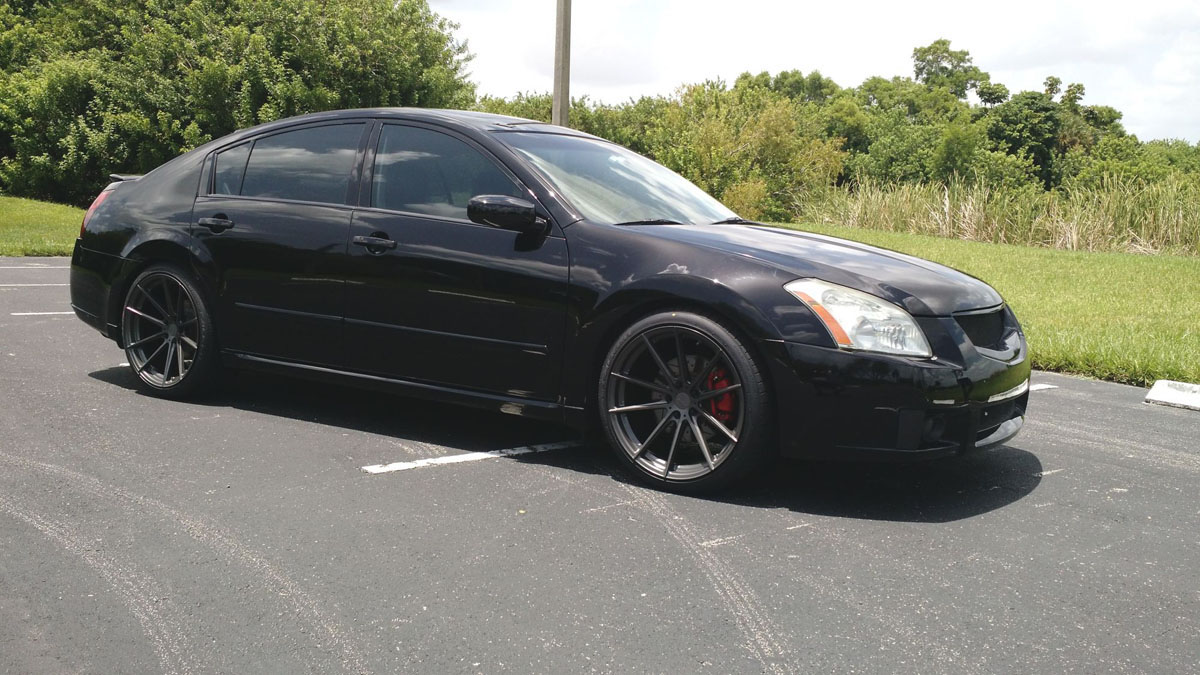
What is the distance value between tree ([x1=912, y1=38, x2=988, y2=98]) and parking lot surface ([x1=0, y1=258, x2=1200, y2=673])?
469 ft

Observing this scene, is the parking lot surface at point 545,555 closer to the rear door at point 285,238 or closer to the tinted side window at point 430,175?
the rear door at point 285,238

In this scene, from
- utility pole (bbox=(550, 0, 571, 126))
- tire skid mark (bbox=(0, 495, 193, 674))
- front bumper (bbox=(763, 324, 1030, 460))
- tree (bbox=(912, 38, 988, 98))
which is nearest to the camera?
tire skid mark (bbox=(0, 495, 193, 674))

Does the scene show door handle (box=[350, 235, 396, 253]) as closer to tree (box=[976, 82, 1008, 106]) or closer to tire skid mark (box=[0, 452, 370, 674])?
tire skid mark (box=[0, 452, 370, 674])

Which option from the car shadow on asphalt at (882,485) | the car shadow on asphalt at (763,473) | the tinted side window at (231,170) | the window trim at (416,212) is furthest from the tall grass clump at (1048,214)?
the tinted side window at (231,170)

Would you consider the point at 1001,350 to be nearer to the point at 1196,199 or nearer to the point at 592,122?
the point at 1196,199

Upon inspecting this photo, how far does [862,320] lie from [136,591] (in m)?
2.75

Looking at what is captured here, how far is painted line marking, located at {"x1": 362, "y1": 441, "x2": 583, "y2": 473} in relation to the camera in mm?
4875

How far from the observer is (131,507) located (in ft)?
13.8

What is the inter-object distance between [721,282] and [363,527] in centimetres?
169

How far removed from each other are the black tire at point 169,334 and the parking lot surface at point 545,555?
1.08ft

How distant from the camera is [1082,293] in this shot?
1262cm

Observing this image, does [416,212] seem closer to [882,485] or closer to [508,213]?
[508,213]

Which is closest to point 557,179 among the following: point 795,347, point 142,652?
point 795,347

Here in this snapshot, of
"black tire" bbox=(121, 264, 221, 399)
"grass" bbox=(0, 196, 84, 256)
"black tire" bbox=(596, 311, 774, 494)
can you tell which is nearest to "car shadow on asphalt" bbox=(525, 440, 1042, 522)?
"black tire" bbox=(596, 311, 774, 494)
